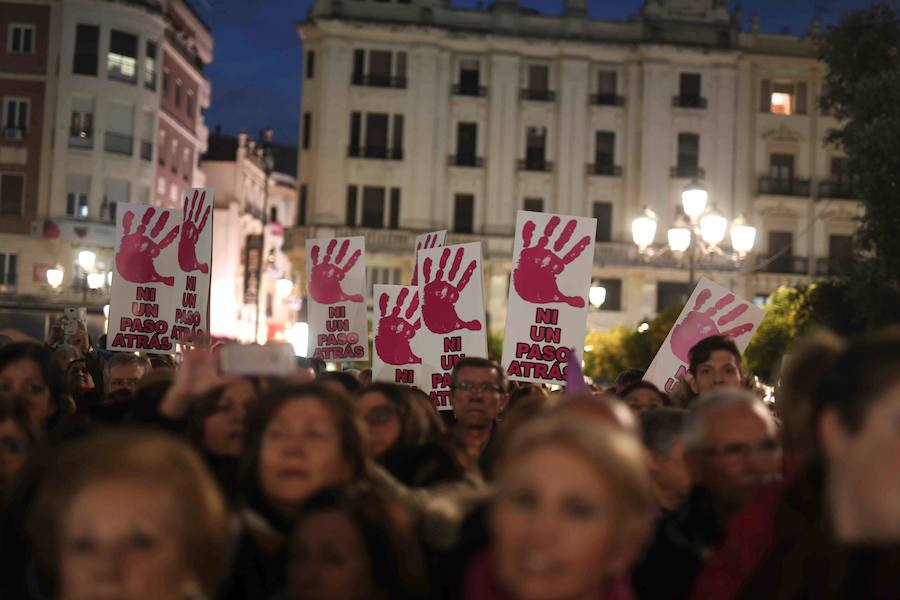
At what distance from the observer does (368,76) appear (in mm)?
50844

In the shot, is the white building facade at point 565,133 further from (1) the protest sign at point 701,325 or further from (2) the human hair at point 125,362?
(2) the human hair at point 125,362

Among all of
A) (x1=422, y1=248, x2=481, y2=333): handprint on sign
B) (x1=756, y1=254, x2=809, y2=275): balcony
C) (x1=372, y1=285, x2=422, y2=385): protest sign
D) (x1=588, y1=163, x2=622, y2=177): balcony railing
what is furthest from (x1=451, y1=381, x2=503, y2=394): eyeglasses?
(x1=756, y1=254, x2=809, y2=275): balcony

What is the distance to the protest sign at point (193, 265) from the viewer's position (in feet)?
36.4

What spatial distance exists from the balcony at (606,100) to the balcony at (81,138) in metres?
19.3

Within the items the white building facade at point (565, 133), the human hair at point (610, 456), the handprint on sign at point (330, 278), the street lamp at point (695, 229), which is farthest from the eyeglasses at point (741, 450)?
the white building facade at point (565, 133)

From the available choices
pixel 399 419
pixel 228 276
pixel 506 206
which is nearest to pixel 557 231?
pixel 399 419

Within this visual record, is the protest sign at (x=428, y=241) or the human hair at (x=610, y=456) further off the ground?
the protest sign at (x=428, y=241)

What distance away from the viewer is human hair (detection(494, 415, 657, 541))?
304cm

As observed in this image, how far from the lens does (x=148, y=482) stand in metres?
3.28

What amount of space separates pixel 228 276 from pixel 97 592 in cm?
6468

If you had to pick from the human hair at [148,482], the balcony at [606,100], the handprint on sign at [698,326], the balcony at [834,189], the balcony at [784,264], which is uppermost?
the balcony at [606,100]

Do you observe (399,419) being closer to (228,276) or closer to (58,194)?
(58,194)

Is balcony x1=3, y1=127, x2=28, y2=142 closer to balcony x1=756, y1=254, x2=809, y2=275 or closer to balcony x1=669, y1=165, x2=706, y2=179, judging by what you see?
balcony x1=669, y1=165, x2=706, y2=179

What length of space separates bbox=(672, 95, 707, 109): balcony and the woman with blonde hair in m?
50.2
